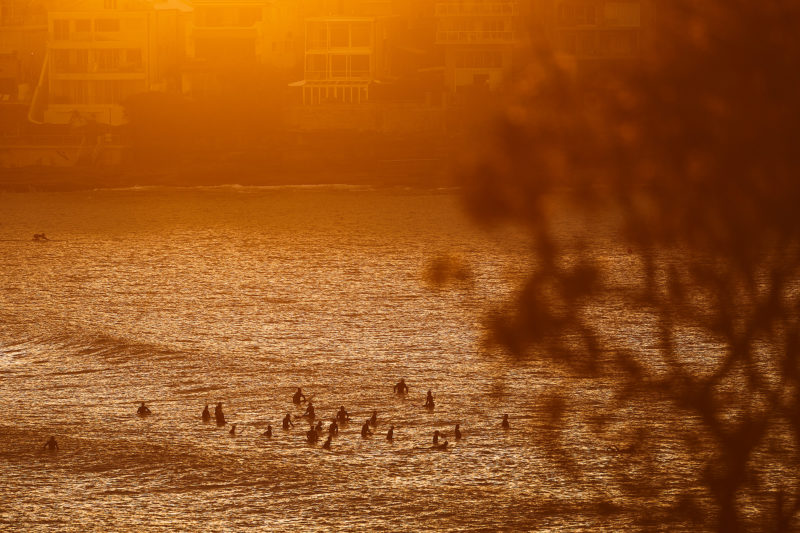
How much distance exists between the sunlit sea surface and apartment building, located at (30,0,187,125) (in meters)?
15.1

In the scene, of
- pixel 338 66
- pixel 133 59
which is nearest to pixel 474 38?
pixel 338 66

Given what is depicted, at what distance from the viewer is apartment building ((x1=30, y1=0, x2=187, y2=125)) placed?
45188 mm

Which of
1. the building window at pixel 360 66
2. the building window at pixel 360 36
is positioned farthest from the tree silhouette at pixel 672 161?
the building window at pixel 360 36

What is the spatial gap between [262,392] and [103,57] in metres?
32.6

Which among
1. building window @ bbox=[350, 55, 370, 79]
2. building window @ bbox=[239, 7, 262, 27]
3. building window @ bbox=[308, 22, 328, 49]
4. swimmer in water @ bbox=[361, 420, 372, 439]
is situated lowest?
swimmer in water @ bbox=[361, 420, 372, 439]

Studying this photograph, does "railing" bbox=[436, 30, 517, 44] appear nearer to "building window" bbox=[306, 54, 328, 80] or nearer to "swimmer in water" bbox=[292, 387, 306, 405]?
"building window" bbox=[306, 54, 328, 80]

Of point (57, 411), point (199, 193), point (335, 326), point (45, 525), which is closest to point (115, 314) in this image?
point (335, 326)

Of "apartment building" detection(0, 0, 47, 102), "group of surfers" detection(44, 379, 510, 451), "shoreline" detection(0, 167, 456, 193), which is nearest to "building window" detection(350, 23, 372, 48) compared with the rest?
"shoreline" detection(0, 167, 456, 193)

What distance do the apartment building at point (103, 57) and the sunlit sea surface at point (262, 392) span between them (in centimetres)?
1512

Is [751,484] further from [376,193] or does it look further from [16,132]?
[16,132]

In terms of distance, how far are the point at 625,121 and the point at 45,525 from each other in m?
6.12

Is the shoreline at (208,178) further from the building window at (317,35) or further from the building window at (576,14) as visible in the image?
the building window at (576,14)

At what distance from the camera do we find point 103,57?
46000mm

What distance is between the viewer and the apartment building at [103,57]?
45.2 meters
